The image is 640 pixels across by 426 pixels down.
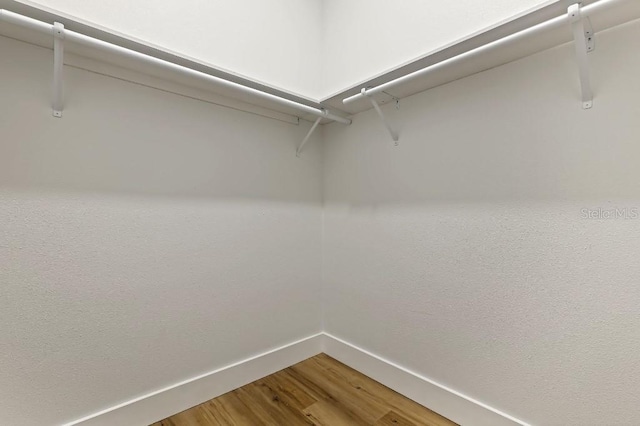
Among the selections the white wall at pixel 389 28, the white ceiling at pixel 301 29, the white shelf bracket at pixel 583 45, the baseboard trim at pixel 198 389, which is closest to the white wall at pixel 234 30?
the white ceiling at pixel 301 29

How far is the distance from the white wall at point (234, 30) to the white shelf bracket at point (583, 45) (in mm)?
1115

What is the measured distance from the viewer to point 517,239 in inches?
44.7

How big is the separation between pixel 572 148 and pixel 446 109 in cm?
52

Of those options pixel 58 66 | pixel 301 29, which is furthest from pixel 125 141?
pixel 301 29

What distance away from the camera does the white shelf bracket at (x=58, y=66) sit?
914mm

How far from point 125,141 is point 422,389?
1.82 m

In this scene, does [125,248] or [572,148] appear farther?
[125,248]

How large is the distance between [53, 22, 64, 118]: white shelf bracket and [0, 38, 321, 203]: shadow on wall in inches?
1.2

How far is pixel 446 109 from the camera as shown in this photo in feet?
4.41

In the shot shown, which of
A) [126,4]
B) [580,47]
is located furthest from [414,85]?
[126,4]

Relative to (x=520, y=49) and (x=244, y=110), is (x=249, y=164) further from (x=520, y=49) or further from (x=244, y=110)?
(x=520, y=49)

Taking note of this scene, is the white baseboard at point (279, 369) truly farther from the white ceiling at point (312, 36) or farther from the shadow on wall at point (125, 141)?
the white ceiling at point (312, 36)

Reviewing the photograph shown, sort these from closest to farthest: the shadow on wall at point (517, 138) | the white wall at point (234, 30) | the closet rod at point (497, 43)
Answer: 1. the closet rod at point (497, 43)
2. the shadow on wall at point (517, 138)
3. the white wall at point (234, 30)

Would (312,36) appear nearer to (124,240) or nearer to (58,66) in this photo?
(58,66)
